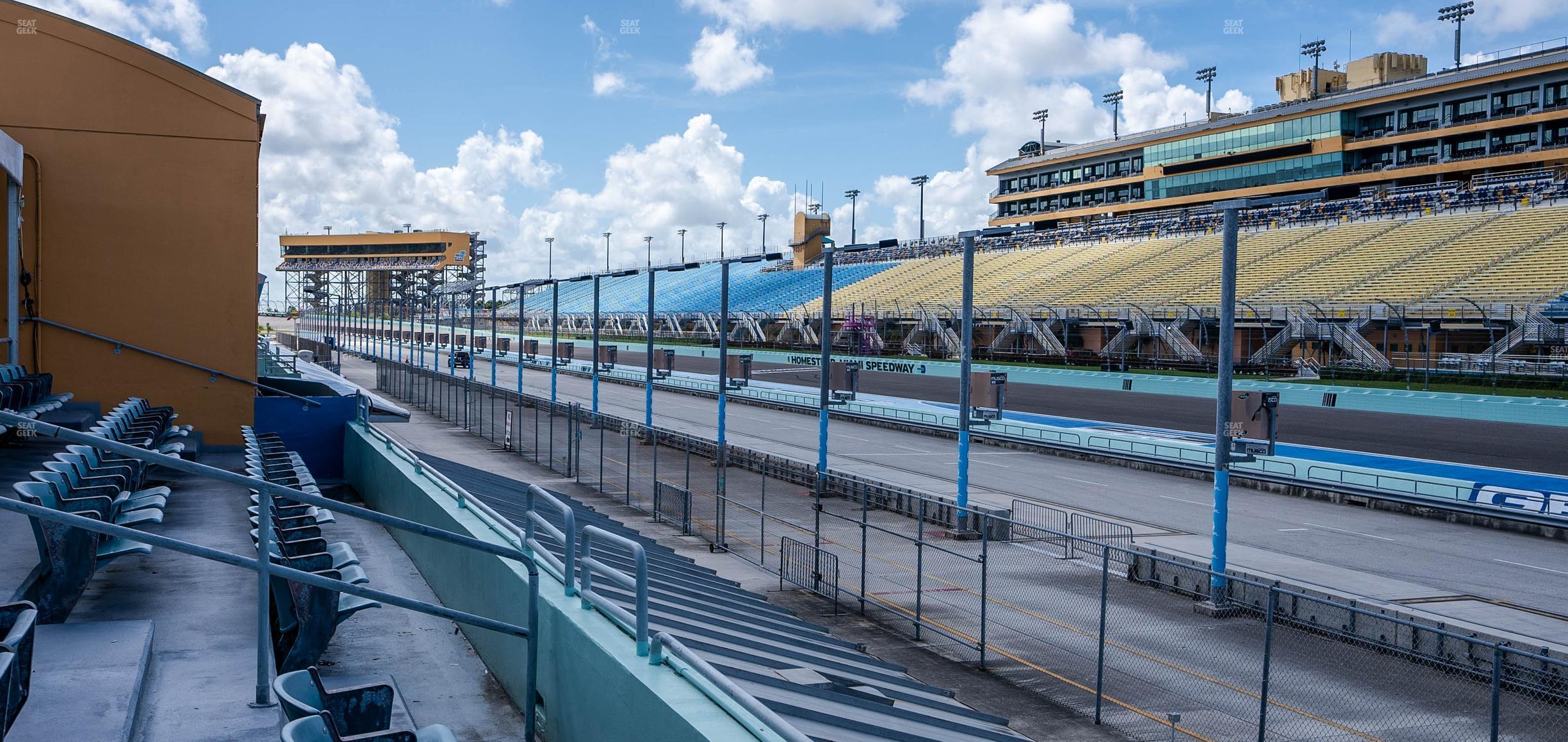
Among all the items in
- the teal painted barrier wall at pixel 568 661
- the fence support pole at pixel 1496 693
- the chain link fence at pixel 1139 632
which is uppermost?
the teal painted barrier wall at pixel 568 661

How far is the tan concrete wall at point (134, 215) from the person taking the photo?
16.9m

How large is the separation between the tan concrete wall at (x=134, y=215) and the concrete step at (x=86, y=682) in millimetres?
12491

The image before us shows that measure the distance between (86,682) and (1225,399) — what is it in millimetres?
16463

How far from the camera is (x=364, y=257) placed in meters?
185

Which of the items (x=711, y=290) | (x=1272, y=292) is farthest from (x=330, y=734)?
(x=711, y=290)

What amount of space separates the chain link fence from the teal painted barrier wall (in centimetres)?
720

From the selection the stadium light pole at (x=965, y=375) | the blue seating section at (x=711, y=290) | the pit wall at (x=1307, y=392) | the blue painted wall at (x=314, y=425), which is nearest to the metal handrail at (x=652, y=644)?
the blue painted wall at (x=314, y=425)

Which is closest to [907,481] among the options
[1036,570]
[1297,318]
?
[1036,570]

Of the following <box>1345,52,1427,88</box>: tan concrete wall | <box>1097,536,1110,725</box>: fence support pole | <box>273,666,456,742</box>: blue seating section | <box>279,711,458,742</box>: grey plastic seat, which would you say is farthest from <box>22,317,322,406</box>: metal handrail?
<box>1345,52,1427,88</box>: tan concrete wall

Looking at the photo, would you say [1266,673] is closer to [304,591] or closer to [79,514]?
[304,591]

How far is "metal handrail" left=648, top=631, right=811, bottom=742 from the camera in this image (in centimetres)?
491

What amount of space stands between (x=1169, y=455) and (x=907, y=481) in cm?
926

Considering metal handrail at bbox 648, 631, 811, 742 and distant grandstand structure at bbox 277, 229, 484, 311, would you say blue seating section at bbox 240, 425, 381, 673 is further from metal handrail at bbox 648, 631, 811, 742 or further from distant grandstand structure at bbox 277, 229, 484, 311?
distant grandstand structure at bbox 277, 229, 484, 311

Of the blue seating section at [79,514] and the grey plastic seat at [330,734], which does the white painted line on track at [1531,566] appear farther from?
the blue seating section at [79,514]
